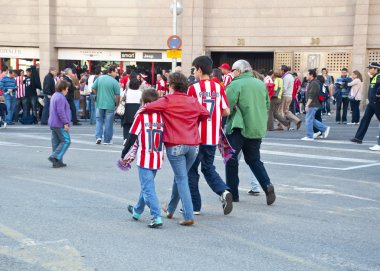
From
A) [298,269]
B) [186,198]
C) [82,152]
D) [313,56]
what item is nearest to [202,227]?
[186,198]

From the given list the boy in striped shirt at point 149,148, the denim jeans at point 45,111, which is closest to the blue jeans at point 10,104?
the denim jeans at point 45,111

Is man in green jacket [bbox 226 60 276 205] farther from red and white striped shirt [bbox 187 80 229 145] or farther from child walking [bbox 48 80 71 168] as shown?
child walking [bbox 48 80 71 168]

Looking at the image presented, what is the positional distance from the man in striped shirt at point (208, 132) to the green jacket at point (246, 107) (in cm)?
55

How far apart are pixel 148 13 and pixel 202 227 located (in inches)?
931

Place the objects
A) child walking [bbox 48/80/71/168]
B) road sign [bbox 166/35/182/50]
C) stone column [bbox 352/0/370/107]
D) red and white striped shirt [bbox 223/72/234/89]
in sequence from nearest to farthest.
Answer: child walking [bbox 48/80/71/168] → red and white striped shirt [bbox 223/72/234/89] → road sign [bbox 166/35/182/50] → stone column [bbox 352/0/370/107]

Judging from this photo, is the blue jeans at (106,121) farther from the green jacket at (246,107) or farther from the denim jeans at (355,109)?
the denim jeans at (355,109)

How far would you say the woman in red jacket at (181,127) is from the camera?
661cm

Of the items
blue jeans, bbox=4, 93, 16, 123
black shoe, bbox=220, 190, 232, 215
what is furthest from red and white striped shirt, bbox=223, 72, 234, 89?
blue jeans, bbox=4, 93, 16, 123

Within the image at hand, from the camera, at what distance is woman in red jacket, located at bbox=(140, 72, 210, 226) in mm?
6609

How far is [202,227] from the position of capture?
22.7 ft

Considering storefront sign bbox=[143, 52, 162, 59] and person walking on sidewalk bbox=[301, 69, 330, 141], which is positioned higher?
storefront sign bbox=[143, 52, 162, 59]

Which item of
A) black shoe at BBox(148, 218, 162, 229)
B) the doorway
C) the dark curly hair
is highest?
the doorway

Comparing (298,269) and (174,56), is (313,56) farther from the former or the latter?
(298,269)

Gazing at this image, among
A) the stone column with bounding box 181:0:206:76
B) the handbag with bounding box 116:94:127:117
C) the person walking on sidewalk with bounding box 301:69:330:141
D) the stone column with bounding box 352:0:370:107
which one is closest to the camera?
the handbag with bounding box 116:94:127:117
